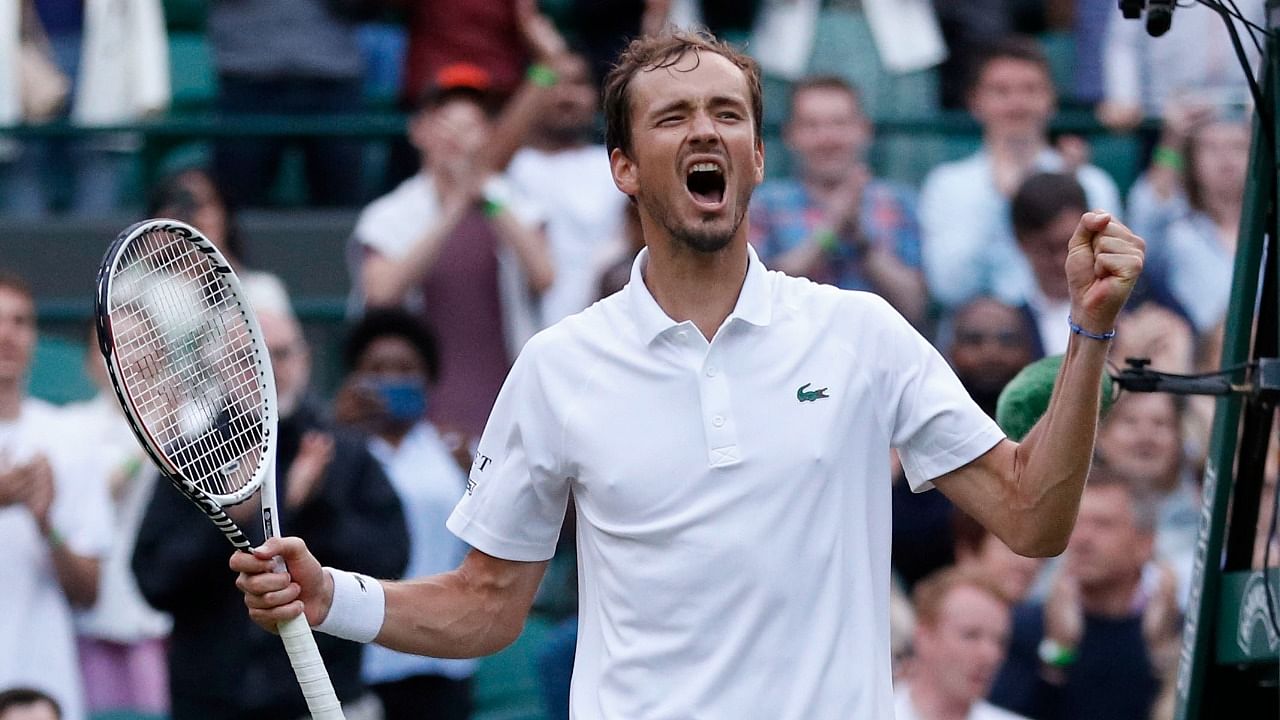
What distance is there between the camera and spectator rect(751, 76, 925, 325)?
270 inches

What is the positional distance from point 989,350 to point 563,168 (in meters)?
1.75

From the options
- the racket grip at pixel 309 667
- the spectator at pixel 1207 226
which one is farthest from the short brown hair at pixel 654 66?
the spectator at pixel 1207 226

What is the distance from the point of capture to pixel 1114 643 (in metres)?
6.28

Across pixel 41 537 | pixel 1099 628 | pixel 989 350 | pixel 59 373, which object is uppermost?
pixel 989 350

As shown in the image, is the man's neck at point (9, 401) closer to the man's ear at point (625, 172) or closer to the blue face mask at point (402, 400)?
the blue face mask at point (402, 400)

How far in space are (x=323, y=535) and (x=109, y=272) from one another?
9.21ft

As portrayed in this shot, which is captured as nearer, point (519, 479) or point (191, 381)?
point (519, 479)

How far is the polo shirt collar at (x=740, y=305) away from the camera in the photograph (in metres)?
3.25

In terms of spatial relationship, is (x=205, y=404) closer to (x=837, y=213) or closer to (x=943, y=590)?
(x=943, y=590)

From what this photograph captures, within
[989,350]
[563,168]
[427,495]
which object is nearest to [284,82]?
[563,168]

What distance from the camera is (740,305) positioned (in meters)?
3.25

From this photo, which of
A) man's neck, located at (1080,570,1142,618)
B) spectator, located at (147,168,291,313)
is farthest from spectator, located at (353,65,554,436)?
man's neck, located at (1080,570,1142,618)

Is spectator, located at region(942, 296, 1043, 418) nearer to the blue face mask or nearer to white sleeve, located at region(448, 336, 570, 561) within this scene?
the blue face mask

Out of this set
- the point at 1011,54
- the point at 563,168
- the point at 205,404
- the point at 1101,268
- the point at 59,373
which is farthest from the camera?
the point at 1011,54
